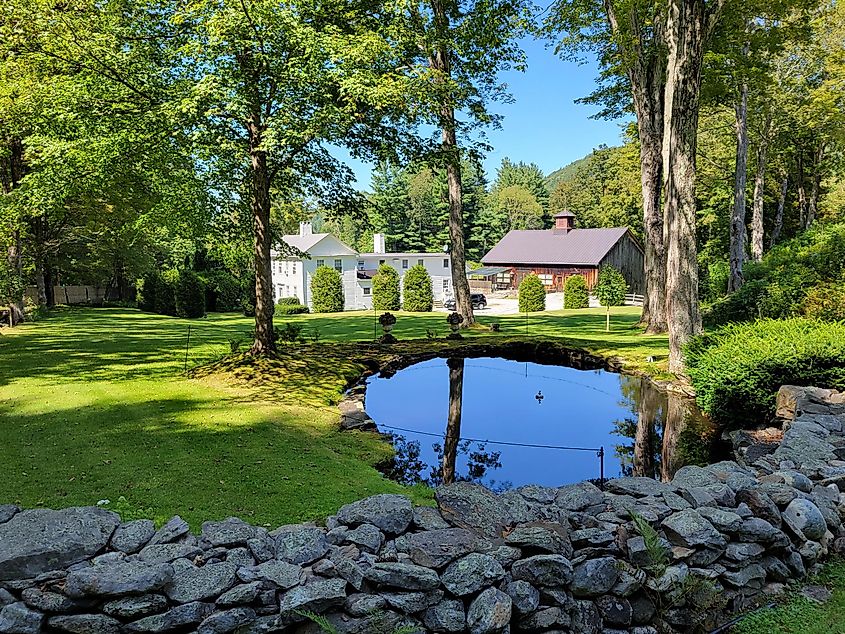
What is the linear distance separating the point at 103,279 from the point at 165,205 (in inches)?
1017

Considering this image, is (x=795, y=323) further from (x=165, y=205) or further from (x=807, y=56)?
(x=807, y=56)

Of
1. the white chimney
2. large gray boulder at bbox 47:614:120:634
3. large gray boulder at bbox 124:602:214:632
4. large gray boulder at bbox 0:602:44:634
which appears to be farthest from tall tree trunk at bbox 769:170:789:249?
large gray boulder at bbox 0:602:44:634

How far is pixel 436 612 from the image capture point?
2.95 m

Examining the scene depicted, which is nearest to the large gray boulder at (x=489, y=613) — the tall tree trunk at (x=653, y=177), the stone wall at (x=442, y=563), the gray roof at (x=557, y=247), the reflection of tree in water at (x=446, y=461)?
the stone wall at (x=442, y=563)

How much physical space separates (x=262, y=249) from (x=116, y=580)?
304 inches

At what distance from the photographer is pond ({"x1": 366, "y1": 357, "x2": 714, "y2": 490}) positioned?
6.54 meters

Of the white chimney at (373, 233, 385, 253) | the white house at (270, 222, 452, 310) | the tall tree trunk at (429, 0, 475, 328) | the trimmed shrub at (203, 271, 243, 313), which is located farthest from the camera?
the white chimney at (373, 233, 385, 253)

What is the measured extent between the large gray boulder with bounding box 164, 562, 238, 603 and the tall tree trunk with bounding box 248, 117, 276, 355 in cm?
735

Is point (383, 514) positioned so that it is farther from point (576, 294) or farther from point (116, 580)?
point (576, 294)

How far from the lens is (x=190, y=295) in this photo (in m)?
23.6

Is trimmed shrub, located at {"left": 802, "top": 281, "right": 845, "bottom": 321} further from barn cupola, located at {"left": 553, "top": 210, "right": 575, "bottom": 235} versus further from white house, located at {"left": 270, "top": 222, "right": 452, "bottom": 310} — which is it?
barn cupola, located at {"left": 553, "top": 210, "right": 575, "bottom": 235}

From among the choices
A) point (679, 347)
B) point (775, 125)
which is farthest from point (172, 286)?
point (775, 125)

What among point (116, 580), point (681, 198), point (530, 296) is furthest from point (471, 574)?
point (530, 296)

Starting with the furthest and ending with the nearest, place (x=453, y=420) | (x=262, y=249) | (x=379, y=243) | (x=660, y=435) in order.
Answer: (x=379, y=243)
(x=262, y=249)
(x=453, y=420)
(x=660, y=435)
